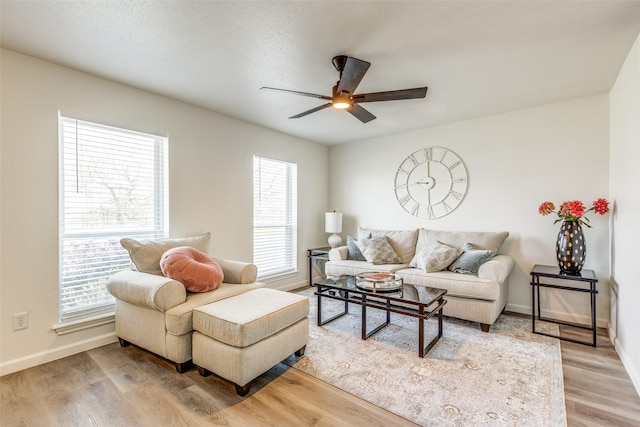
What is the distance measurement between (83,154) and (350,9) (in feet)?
8.21

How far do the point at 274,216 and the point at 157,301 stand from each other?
7.83 feet

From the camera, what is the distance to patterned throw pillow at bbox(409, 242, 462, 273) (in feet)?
11.1

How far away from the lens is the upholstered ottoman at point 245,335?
1946 millimetres

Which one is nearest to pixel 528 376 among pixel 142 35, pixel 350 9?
pixel 350 9

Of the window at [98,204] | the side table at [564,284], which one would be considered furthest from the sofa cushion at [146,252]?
the side table at [564,284]

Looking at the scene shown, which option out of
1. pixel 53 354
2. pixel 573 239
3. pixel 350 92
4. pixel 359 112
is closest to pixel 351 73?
pixel 350 92

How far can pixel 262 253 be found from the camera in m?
4.24

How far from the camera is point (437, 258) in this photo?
11.2ft

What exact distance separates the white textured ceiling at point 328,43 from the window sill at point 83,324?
2139mm

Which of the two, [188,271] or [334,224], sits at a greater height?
[334,224]

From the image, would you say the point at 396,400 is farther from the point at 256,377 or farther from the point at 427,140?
the point at 427,140

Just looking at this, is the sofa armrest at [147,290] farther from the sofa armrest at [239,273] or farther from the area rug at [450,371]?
the area rug at [450,371]

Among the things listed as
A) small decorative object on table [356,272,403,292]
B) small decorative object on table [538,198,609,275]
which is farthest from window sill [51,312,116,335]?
small decorative object on table [538,198,609,275]

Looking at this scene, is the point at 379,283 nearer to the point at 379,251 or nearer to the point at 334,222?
the point at 379,251
